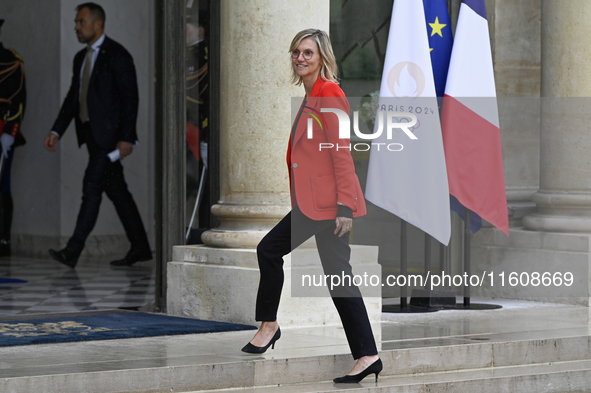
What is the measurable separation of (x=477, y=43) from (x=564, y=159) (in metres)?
1.38

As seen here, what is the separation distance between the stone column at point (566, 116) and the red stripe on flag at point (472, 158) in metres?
0.82

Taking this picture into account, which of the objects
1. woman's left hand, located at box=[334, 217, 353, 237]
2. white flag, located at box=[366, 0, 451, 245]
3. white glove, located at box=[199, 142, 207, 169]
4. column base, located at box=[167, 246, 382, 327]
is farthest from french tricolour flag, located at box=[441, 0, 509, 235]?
woman's left hand, located at box=[334, 217, 353, 237]

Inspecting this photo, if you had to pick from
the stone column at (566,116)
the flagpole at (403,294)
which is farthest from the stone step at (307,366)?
the stone column at (566,116)

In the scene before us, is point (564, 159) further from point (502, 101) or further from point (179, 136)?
point (179, 136)

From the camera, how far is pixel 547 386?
5520 millimetres

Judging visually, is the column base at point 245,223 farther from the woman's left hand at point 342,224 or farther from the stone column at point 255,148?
the woman's left hand at point 342,224

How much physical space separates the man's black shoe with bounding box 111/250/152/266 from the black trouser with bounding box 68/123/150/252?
0.05 m

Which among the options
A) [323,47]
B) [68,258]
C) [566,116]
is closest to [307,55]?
[323,47]

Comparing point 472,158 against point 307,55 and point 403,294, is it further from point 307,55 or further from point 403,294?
point 307,55

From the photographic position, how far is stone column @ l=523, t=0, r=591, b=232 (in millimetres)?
8234

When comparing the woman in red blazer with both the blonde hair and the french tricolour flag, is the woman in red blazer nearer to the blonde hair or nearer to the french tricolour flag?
the blonde hair

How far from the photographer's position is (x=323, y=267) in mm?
4945

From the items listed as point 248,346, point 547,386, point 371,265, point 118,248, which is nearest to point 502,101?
point 371,265

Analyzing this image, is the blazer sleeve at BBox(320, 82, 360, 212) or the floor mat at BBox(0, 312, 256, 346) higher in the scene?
the blazer sleeve at BBox(320, 82, 360, 212)
